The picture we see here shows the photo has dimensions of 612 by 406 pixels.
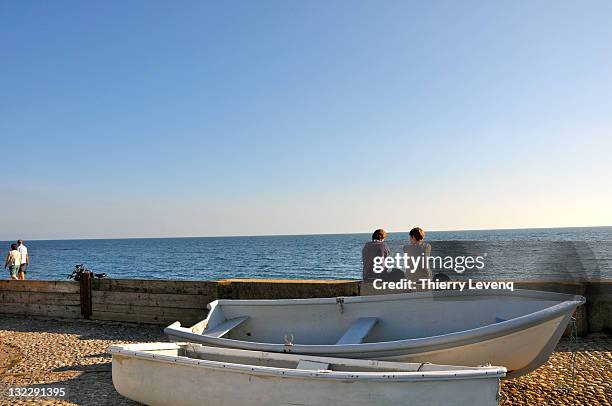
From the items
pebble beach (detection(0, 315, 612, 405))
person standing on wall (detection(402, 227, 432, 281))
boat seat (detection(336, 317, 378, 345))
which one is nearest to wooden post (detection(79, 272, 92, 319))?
pebble beach (detection(0, 315, 612, 405))

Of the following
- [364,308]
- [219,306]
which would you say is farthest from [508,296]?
[219,306]

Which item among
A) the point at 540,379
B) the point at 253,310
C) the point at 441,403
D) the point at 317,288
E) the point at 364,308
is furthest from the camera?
the point at 317,288

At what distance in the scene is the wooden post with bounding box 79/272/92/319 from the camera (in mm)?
10016

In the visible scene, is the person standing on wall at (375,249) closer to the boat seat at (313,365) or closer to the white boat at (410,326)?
the white boat at (410,326)

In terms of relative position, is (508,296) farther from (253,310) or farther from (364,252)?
(253,310)

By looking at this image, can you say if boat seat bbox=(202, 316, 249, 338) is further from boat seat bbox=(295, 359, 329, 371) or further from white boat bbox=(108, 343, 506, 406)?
boat seat bbox=(295, 359, 329, 371)

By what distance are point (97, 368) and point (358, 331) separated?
3710 millimetres

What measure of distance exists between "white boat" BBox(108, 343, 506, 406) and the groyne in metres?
3.56

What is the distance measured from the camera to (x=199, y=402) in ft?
15.4

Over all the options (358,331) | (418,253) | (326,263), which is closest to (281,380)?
(358,331)

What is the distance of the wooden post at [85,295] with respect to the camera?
1002cm

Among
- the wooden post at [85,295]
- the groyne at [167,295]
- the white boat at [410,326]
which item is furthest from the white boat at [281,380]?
the wooden post at [85,295]

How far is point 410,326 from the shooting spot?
643 cm

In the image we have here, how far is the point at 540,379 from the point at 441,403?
99.3 inches
